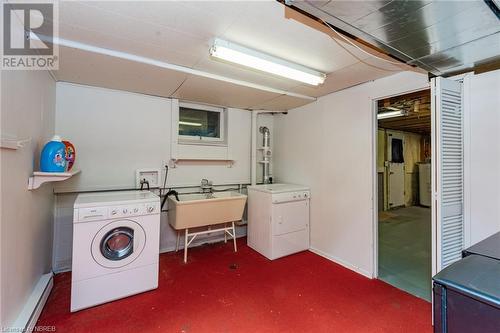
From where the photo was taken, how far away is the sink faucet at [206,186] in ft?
11.4

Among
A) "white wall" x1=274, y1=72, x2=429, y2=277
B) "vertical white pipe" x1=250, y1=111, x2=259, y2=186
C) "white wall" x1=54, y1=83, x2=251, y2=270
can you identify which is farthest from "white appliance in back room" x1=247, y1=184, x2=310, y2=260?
"white wall" x1=54, y1=83, x2=251, y2=270

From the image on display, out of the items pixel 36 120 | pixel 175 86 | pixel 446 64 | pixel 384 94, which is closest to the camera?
pixel 446 64

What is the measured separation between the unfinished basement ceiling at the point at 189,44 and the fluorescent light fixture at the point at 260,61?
55mm

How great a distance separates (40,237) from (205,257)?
1778 mm

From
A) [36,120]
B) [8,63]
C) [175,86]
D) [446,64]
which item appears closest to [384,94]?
[446,64]

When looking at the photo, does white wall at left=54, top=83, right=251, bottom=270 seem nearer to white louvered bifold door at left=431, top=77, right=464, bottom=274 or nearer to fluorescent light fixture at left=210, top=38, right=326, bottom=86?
fluorescent light fixture at left=210, top=38, right=326, bottom=86

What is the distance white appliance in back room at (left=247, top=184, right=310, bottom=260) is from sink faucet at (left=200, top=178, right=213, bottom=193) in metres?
0.67

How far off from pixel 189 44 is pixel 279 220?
2325 millimetres

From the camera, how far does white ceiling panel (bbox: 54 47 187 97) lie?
6.60 feet

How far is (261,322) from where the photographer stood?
1820 millimetres

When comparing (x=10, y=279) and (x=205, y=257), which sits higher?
(x=10, y=279)

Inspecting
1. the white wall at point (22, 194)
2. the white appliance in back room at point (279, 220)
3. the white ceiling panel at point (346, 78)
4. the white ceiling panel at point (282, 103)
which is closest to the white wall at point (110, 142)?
the white wall at point (22, 194)

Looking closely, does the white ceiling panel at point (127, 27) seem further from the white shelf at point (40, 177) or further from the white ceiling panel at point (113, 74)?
the white shelf at point (40, 177)

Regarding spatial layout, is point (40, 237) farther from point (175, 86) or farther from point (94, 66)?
point (175, 86)
